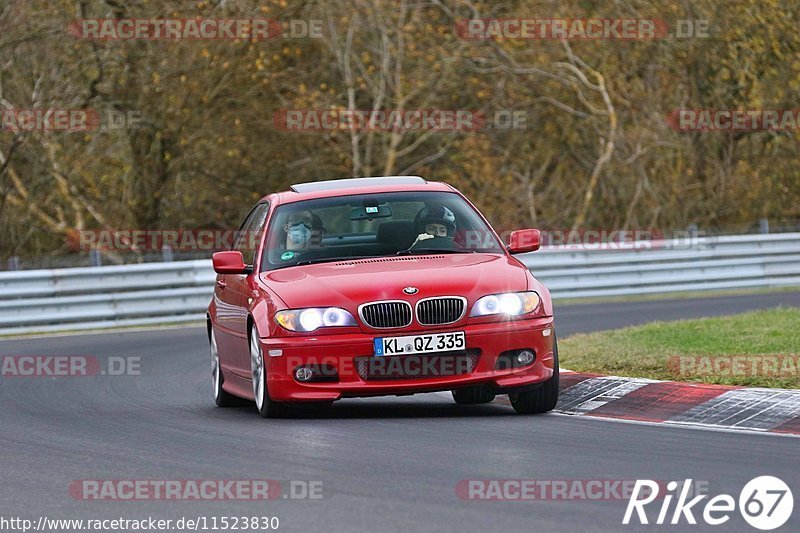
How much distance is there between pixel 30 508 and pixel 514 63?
2488 centimetres

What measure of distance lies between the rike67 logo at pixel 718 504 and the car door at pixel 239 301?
461cm

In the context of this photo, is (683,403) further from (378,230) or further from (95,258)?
(95,258)

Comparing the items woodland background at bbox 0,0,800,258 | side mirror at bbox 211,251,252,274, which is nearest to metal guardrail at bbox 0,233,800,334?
woodland background at bbox 0,0,800,258

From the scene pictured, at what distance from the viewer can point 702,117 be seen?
108ft

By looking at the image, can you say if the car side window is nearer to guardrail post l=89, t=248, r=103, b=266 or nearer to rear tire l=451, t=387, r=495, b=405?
rear tire l=451, t=387, r=495, b=405

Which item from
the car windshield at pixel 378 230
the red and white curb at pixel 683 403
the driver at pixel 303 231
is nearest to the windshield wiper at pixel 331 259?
the car windshield at pixel 378 230

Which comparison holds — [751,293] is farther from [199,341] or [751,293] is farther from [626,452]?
[626,452]

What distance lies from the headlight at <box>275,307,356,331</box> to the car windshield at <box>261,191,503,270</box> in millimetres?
870

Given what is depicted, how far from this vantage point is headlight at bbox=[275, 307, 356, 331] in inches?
408

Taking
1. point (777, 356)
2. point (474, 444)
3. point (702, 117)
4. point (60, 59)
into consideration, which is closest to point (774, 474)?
point (474, 444)

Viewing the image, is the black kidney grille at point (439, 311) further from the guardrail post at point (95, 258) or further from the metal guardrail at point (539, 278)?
the guardrail post at point (95, 258)

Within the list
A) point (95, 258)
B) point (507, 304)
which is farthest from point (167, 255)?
point (507, 304)

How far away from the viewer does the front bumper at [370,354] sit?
406 inches

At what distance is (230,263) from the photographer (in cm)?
1169
